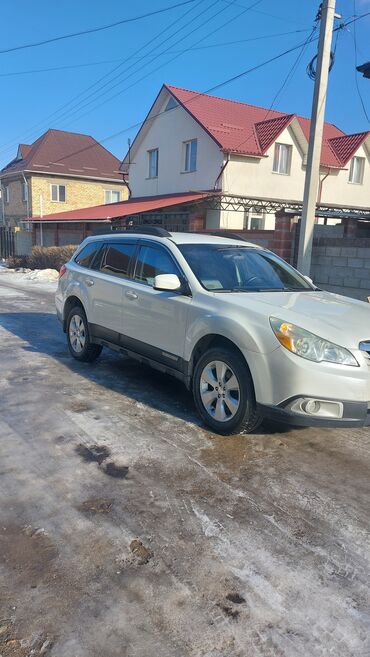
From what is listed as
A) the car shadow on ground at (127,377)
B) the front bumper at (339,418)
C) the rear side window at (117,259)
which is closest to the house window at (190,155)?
the car shadow on ground at (127,377)

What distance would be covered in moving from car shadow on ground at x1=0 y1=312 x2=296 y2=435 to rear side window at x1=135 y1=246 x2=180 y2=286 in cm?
121

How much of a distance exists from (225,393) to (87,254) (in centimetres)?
351

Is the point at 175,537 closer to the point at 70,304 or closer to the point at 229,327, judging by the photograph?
the point at 229,327

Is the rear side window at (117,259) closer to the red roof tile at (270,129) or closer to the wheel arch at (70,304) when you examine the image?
the wheel arch at (70,304)

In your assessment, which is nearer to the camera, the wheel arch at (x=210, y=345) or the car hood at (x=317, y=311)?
the car hood at (x=317, y=311)

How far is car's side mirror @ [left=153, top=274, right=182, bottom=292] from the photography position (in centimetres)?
470

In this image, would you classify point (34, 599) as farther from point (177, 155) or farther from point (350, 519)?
point (177, 155)

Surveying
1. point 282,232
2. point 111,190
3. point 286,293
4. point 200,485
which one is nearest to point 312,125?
point 282,232

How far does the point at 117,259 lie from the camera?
20.0 ft

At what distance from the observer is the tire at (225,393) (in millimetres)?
4047

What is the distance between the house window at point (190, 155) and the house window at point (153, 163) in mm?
2590

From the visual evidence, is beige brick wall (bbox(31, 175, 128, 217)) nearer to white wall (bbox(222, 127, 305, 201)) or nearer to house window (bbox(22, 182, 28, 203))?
house window (bbox(22, 182, 28, 203))

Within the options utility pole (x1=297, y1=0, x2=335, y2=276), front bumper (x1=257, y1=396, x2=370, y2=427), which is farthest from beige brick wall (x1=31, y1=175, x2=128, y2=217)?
front bumper (x1=257, y1=396, x2=370, y2=427)

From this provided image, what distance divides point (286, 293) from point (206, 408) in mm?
1413
